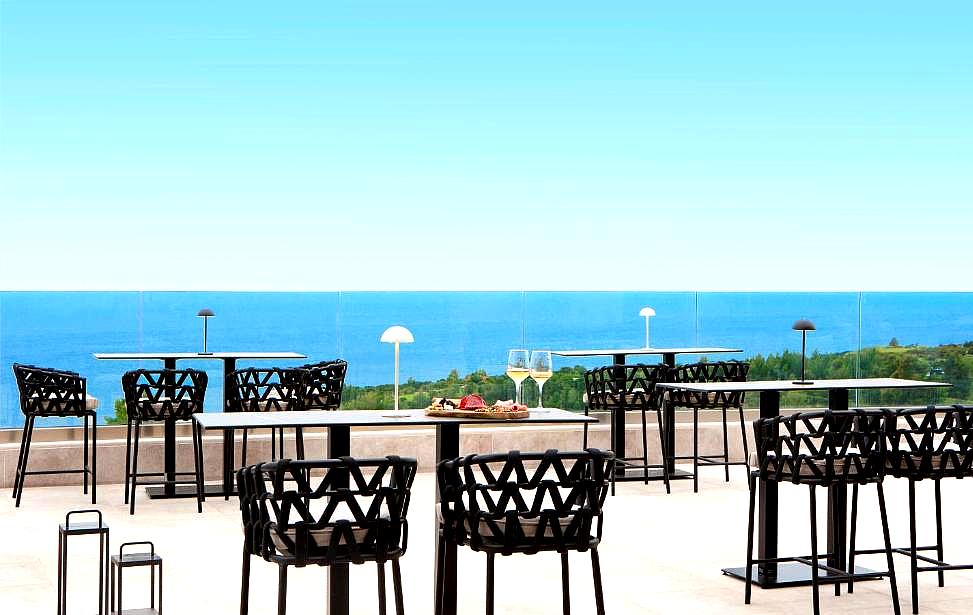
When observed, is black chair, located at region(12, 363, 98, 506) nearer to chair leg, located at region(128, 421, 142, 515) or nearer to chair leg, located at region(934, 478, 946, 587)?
chair leg, located at region(128, 421, 142, 515)

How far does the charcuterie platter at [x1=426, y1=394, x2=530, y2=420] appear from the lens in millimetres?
5051

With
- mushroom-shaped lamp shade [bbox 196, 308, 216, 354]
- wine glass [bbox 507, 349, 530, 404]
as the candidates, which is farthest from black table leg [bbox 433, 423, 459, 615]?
mushroom-shaped lamp shade [bbox 196, 308, 216, 354]

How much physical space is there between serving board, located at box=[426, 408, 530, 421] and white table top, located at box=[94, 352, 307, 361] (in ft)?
13.2

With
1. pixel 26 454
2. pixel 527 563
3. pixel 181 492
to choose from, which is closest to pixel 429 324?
pixel 181 492

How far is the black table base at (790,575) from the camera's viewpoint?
599 cm

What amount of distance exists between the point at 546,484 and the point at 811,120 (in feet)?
56.0

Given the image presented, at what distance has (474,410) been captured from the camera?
5.12 m

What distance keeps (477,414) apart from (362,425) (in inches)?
17.3

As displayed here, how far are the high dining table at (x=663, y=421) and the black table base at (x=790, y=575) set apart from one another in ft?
9.42

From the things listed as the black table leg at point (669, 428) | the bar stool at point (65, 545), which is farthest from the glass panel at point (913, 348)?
the bar stool at point (65, 545)

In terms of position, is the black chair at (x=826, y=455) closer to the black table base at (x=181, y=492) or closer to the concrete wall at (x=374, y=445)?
the black table base at (x=181, y=492)

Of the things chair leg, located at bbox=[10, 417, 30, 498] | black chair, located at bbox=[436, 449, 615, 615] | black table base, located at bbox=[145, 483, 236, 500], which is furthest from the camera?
black table base, located at bbox=[145, 483, 236, 500]

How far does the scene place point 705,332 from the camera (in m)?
10.9

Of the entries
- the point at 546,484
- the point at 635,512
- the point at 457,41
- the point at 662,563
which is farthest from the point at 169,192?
the point at 546,484
